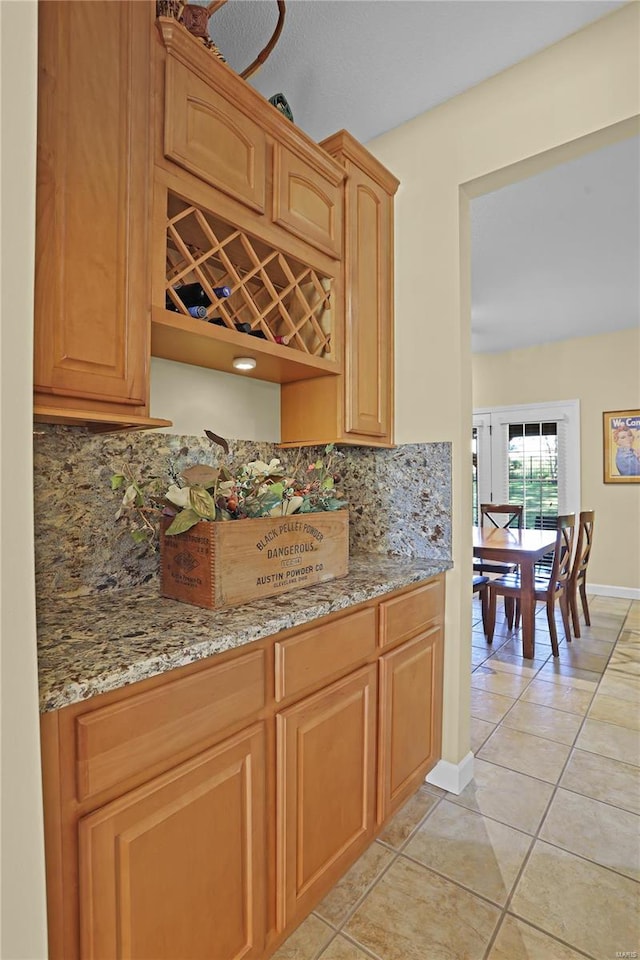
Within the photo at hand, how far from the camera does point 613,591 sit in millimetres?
5316

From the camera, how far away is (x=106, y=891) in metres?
0.88

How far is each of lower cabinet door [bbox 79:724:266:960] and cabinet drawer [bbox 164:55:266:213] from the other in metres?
1.51

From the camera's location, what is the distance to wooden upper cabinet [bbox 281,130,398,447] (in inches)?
75.3

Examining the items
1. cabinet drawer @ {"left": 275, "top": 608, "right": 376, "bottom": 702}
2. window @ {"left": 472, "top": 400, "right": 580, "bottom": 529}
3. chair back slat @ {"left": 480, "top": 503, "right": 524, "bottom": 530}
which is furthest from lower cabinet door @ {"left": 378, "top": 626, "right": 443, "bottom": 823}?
window @ {"left": 472, "top": 400, "right": 580, "bottom": 529}

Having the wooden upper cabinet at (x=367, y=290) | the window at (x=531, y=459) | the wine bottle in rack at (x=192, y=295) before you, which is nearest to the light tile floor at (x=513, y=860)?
the wooden upper cabinet at (x=367, y=290)

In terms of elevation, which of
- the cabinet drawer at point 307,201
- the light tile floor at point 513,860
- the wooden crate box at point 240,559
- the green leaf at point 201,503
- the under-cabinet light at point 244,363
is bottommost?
the light tile floor at point 513,860

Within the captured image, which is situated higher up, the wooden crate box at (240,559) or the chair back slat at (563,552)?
the wooden crate box at (240,559)

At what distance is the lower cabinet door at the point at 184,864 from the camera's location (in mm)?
879

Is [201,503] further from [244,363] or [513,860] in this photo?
[513,860]

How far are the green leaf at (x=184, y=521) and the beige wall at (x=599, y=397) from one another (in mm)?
5371

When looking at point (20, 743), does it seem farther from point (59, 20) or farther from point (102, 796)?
point (59, 20)

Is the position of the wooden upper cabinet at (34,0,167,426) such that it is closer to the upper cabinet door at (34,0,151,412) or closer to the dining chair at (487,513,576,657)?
the upper cabinet door at (34,0,151,412)

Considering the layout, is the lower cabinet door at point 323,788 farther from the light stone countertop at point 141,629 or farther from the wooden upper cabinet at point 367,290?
the wooden upper cabinet at point 367,290

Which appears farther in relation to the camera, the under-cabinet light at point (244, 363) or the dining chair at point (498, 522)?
the dining chair at point (498, 522)
